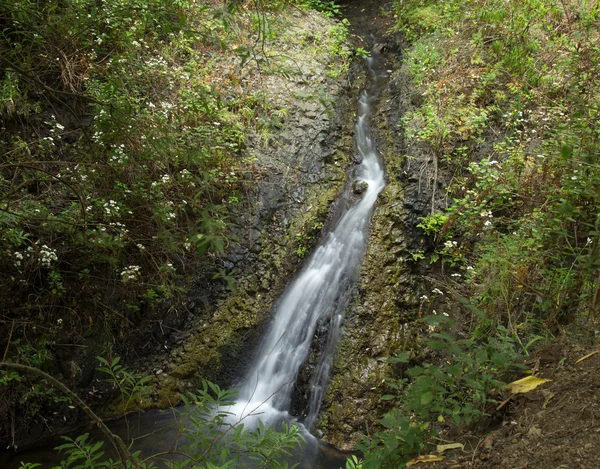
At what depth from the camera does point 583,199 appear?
3.81 m

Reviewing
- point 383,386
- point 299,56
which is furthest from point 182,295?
point 299,56

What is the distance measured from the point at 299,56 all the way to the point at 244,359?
18.5ft

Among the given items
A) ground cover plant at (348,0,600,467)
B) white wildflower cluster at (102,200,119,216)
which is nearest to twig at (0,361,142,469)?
ground cover plant at (348,0,600,467)

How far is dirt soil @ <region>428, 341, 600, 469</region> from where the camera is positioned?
7.73 feet

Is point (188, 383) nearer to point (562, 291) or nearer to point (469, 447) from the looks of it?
point (469, 447)

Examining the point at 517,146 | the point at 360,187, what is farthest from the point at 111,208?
the point at 517,146

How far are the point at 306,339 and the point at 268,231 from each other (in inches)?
65.4

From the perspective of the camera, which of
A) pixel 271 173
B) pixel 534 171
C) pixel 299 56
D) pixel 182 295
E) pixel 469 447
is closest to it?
pixel 469 447

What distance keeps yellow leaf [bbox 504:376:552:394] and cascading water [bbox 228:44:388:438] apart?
270 centimetres

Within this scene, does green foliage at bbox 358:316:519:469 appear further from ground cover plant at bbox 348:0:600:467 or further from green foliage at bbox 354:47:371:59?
green foliage at bbox 354:47:371:59

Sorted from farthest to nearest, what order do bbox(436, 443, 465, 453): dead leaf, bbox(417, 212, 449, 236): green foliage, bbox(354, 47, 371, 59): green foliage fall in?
bbox(354, 47, 371, 59): green foliage → bbox(417, 212, 449, 236): green foliage → bbox(436, 443, 465, 453): dead leaf

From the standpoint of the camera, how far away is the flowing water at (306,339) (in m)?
5.02

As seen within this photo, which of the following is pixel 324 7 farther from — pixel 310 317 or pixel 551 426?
pixel 551 426

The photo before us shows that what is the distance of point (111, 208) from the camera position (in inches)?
193
